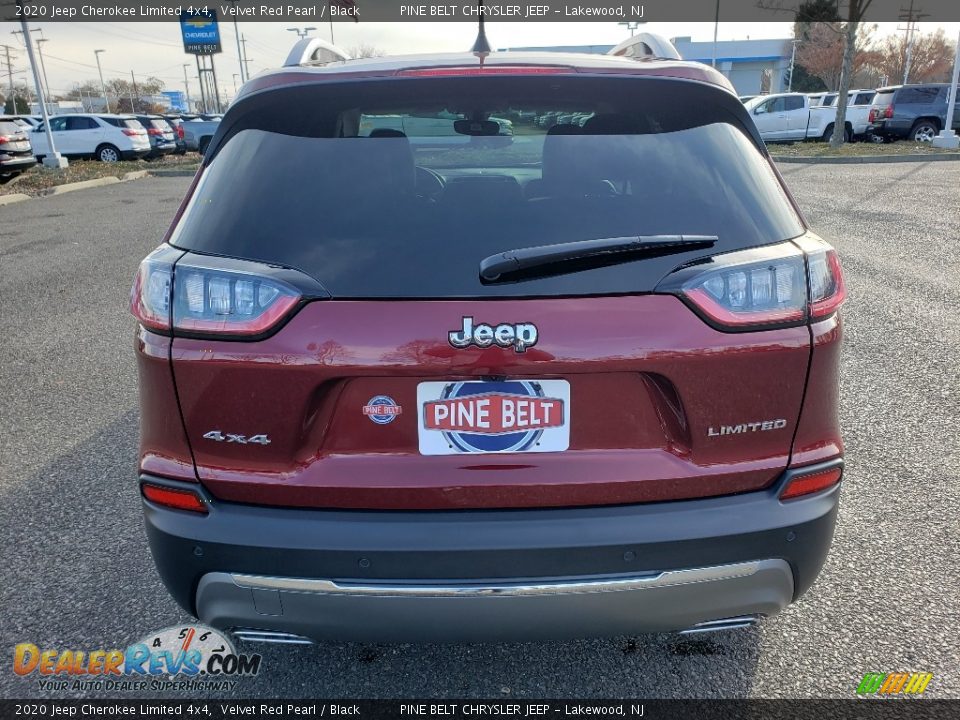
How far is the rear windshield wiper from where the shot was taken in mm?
1694

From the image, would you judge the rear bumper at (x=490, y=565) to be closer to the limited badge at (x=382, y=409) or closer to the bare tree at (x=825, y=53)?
the limited badge at (x=382, y=409)

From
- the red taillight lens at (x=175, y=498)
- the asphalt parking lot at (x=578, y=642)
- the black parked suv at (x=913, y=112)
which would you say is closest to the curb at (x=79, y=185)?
the asphalt parking lot at (x=578, y=642)

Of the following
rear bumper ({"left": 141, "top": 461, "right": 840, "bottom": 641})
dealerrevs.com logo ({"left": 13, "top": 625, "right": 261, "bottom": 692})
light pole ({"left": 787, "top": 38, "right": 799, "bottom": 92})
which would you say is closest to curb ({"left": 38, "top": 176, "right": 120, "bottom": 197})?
dealerrevs.com logo ({"left": 13, "top": 625, "right": 261, "bottom": 692})

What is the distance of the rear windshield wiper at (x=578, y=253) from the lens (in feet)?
5.56

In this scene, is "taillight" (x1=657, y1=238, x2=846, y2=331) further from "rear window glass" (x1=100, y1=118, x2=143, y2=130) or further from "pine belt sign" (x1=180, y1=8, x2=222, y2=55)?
"pine belt sign" (x1=180, y1=8, x2=222, y2=55)

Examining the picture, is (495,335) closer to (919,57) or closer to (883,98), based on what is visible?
(883,98)

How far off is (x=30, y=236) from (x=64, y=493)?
29.9 feet

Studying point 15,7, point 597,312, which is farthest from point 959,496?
point 15,7

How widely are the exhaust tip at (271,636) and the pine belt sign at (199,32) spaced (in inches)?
1613

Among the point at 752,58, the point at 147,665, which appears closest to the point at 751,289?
the point at 147,665

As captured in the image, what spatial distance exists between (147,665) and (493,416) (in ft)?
5.18

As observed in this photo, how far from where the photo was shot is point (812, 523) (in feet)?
6.09

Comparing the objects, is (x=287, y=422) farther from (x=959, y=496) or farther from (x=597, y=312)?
(x=959, y=496)

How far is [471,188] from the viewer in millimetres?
1887
